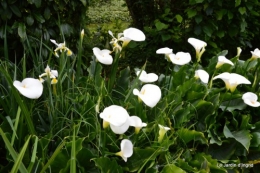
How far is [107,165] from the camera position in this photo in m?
1.42

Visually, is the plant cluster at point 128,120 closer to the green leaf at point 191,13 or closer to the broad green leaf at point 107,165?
the broad green leaf at point 107,165

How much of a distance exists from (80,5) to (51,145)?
1376mm

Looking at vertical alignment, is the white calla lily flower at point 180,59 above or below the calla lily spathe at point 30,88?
below

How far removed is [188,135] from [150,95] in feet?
0.90

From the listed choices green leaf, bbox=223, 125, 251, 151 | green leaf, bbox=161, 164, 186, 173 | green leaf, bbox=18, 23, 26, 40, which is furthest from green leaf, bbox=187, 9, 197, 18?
green leaf, bbox=161, 164, 186, 173

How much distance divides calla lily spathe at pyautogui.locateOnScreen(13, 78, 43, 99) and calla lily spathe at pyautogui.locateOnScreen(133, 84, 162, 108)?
0.40m

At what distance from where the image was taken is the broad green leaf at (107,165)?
4.57 ft

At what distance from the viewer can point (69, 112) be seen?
1.70 metres

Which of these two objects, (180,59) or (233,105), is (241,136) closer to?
(233,105)

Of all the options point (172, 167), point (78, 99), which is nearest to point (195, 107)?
point (172, 167)

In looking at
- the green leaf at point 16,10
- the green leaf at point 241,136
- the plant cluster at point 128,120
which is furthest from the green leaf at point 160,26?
the green leaf at point 241,136

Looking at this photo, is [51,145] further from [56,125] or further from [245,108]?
[245,108]

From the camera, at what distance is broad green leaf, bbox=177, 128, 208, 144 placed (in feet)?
5.44

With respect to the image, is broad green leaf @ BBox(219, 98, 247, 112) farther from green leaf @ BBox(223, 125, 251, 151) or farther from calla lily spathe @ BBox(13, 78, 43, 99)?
calla lily spathe @ BBox(13, 78, 43, 99)
